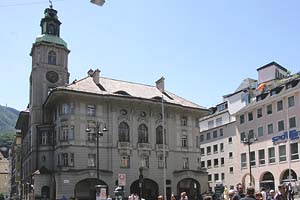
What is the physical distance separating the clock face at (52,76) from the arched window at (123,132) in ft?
43.1

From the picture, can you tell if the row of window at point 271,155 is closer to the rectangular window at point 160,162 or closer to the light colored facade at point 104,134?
the light colored facade at point 104,134

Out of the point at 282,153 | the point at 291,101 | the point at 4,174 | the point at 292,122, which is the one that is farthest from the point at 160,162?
the point at 4,174

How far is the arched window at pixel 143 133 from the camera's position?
190 ft

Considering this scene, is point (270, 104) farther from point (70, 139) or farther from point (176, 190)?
point (70, 139)

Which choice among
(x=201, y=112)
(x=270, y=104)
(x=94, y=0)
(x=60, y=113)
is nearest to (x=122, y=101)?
(x=60, y=113)

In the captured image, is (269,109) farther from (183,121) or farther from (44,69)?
(44,69)

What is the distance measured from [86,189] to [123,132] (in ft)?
26.7

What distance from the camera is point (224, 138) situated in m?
71.6

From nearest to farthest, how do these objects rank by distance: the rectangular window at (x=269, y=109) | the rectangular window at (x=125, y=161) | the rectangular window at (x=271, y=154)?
1. the rectangular window at (x=125, y=161)
2. the rectangular window at (x=271, y=154)
3. the rectangular window at (x=269, y=109)

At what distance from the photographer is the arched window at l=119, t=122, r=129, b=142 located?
56272 mm

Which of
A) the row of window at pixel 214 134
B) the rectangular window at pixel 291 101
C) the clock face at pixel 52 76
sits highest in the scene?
the clock face at pixel 52 76

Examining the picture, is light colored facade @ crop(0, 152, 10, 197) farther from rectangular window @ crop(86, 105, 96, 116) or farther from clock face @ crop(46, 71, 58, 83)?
rectangular window @ crop(86, 105, 96, 116)

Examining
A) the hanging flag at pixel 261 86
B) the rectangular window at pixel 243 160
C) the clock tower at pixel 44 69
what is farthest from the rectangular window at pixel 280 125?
the clock tower at pixel 44 69

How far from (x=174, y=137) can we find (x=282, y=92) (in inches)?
577
